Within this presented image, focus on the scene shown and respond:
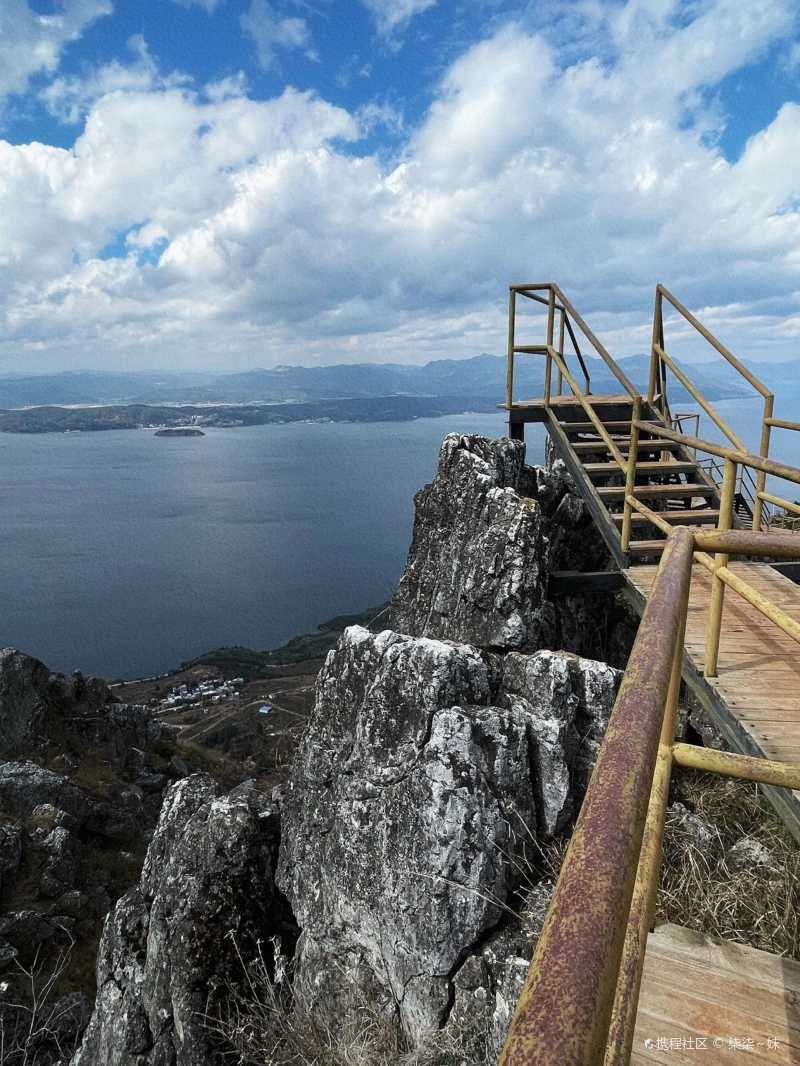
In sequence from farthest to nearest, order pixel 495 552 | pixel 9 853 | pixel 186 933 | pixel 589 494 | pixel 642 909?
pixel 9 853 → pixel 589 494 → pixel 495 552 → pixel 186 933 → pixel 642 909

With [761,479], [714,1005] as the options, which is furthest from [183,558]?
[714,1005]

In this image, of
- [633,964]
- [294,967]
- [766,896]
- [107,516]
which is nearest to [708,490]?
[766,896]

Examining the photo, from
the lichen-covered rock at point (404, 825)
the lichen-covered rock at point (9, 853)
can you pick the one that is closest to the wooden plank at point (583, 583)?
the lichen-covered rock at point (404, 825)

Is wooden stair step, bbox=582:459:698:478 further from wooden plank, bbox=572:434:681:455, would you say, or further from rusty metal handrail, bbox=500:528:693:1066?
rusty metal handrail, bbox=500:528:693:1066

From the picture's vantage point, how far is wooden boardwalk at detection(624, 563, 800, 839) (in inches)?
151

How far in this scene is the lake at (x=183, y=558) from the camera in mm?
71438

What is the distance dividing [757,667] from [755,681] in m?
0.29

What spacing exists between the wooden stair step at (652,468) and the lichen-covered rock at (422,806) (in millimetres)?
3814

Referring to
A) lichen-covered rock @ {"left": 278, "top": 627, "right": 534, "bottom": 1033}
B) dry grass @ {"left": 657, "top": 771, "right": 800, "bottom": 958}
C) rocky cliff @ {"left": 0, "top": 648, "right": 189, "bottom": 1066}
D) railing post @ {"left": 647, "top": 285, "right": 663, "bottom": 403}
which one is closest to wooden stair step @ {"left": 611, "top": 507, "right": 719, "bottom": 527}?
railing post @ {"left": 647, "top": 285, "right": 663, "bottom": 403}

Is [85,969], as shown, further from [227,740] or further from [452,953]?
[227,740]

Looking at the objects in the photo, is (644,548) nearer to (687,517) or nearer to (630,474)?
(630,474)

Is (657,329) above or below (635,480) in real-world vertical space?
above

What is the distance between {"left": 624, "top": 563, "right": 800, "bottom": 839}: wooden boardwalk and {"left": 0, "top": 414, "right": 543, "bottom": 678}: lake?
67.5 metres

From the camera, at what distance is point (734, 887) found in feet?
13.5
